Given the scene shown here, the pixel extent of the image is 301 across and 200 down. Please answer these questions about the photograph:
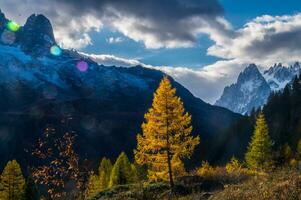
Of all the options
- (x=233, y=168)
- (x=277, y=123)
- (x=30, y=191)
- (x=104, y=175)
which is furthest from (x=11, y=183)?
(x=277, y=123)

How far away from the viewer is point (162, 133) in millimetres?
37938

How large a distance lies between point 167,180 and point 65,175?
83.9 feet

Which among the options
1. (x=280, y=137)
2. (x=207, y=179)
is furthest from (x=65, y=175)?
(x=280, y=137)

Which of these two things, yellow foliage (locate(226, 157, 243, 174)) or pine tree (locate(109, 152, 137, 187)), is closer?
yellow foliage (locate(226, 157, 243, 174))

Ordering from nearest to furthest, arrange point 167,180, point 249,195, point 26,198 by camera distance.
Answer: point 249,195 → point 167,180 → point 26,198

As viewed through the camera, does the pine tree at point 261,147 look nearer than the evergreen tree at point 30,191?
Yes

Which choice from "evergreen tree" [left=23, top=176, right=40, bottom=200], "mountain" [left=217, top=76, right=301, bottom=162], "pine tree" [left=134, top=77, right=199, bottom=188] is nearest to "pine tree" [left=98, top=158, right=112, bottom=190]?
"evergreen tree" [left=23, top=176, right=40, bottom=200]

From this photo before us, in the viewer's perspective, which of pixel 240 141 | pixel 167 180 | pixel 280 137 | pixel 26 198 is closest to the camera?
pixel 167 180

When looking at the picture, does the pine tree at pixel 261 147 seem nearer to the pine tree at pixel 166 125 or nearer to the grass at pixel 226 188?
A: the pine tree at pixel 166 125

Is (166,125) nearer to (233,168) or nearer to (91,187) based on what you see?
(233,168)

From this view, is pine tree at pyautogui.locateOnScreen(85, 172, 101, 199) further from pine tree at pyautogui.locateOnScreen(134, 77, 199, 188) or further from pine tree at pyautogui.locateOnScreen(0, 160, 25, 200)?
pine tree at pyautogui.locateOnScreen(0, 160, 25, 200)

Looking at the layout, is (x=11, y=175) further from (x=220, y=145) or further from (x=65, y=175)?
(x=220, y=145)

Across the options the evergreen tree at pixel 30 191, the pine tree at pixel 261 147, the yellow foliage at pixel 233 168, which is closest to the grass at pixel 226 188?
the yellow foliage at pixel 233 168

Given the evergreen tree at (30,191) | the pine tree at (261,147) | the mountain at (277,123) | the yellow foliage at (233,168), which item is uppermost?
the mountain at (277,123)
